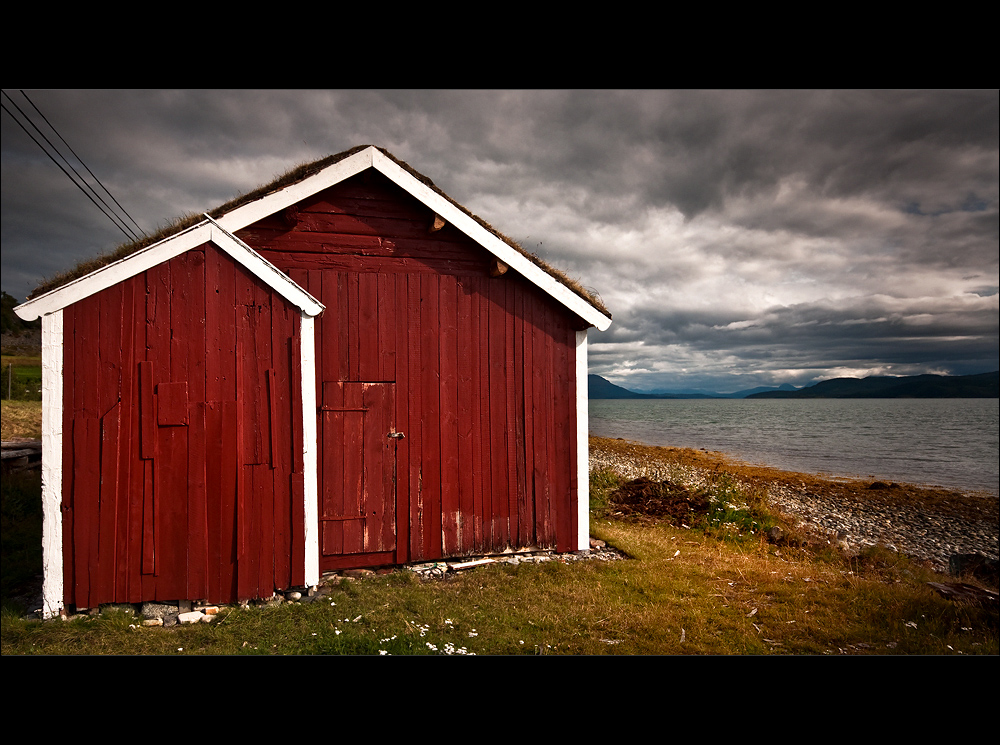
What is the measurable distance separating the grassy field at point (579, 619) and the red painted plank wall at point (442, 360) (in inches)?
30.8

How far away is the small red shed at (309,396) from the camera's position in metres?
4.85

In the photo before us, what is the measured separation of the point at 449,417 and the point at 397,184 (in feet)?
10.5

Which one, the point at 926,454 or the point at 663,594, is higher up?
the point at 663,594

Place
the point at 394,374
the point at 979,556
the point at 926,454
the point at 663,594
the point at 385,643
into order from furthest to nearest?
the point at 926,454
the point at 979,556
the point at 394,374
the point at 663,594
the point at 385,643

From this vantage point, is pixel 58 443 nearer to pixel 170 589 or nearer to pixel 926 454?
pixel 170 589

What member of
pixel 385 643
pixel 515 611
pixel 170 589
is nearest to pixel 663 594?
pixel 515 611

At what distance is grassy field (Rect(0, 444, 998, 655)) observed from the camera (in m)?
4.27

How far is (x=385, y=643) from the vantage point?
4188 millimetres

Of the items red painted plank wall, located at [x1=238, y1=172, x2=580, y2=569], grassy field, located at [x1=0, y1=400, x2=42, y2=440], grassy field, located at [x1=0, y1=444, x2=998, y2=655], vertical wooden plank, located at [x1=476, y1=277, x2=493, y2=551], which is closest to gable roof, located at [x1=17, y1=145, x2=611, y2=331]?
red painted plank wall, located at [x1=238, y1=172, x2=580, y2=569]

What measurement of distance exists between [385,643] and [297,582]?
1.66m

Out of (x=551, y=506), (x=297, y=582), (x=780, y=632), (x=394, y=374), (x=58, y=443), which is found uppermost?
(x=394, y=374)

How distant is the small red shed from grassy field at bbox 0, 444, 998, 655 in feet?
1.64

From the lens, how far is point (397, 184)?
6133 mm

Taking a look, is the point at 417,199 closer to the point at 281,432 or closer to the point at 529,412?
the point at 529,412
